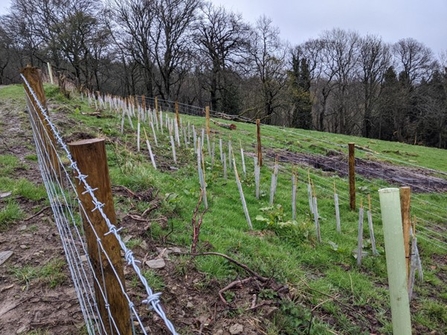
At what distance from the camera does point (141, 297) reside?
236cm

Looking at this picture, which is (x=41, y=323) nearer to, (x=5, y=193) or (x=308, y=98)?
(x=5, y=193)

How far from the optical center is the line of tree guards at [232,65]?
23156 millimetres

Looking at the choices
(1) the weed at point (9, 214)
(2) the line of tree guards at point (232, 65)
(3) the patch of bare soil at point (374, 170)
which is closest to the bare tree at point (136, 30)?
(2) the line of tree guards at point (232, 65)

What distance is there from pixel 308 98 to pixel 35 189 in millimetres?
27447

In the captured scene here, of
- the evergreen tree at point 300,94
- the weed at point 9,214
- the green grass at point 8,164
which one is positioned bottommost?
the weed at point 9,214

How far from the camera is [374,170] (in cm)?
923

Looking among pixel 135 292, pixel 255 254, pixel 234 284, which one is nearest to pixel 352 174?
pixel 255 254

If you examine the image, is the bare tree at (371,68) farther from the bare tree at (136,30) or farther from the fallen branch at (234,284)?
the fallen branch at (234,284)

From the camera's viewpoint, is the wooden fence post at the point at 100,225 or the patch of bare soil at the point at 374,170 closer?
the wooden fence post at the point at 100,225

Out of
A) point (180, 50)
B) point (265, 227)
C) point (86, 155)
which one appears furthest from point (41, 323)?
point (180, 50)

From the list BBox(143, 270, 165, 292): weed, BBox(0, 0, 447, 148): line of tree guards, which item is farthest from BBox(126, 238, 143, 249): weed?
BBox(0, 0, 447, 148): line of tree guards

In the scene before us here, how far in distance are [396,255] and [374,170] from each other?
9024mm

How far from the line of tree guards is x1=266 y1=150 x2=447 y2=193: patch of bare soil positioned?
48.4 feet

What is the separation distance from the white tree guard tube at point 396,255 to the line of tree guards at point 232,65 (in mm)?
23514
